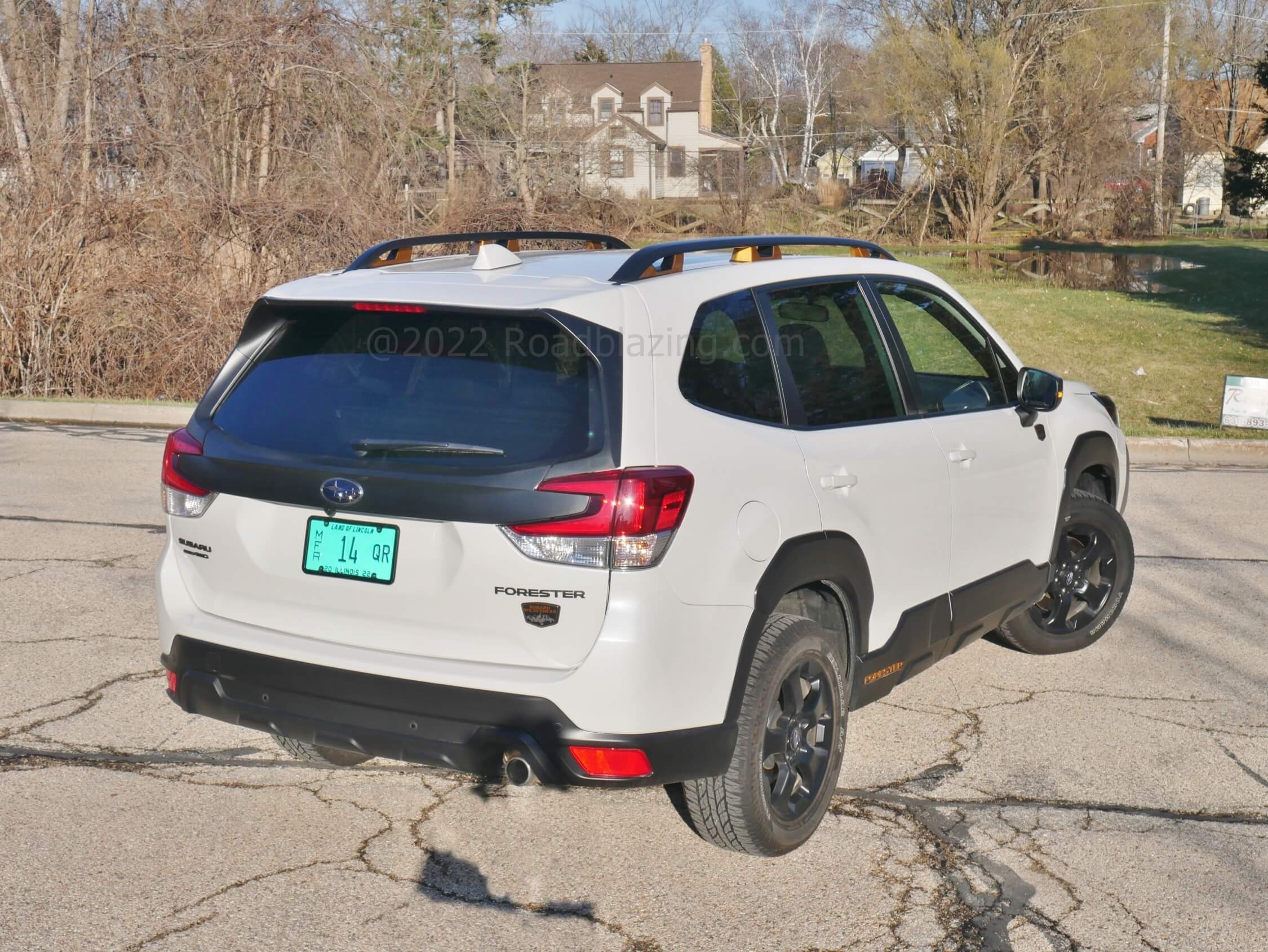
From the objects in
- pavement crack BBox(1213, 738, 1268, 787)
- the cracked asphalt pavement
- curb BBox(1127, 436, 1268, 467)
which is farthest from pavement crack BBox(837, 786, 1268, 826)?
curb BBox(1127, 436, 1268, 467)

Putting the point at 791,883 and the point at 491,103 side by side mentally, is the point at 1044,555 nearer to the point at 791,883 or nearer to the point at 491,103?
the point at 791,883

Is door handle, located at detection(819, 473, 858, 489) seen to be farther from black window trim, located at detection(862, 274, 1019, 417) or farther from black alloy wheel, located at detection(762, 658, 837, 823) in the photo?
black window trim, located at detection(862, 274, 1019, 417)

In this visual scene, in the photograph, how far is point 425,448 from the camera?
3734 millimetres

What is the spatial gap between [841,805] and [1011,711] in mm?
1283

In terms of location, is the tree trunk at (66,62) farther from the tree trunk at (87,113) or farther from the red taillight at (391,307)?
the red taillight at (391,307)

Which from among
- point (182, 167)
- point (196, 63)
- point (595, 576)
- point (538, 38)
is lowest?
point (595, 576)

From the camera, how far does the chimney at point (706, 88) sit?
73562mm

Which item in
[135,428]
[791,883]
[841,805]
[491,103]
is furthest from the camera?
[491,103]

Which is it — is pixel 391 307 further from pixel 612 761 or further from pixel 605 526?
pixel 612 761

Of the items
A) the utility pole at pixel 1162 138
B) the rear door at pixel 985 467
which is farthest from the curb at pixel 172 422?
the utility pole at pixel 1162 138

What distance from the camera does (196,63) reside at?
16922mm

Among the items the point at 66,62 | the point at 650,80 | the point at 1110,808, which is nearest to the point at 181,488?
the point at 1110,808

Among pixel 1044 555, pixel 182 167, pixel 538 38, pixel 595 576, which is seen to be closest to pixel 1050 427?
pixel 1044 555

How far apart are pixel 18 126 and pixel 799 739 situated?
569 inches
